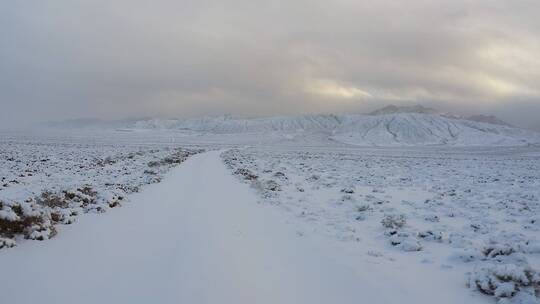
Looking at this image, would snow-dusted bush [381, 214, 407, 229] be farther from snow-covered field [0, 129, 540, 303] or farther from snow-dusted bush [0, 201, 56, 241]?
snow-dusted bush [0, 201, 56, 241]

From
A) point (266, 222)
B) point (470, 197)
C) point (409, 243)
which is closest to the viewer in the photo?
point (409, 243)

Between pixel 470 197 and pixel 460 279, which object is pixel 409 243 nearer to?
pixel 460 279

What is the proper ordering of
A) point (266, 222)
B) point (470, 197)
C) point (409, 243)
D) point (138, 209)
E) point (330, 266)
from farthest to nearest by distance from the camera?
point (470, 197) < point (138, 209) < point (266, 222) < point (409, 243) < point (330, 266)

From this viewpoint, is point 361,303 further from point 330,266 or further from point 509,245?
point 509,245

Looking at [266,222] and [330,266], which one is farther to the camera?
[266,222]

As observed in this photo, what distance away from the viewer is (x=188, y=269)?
709 cm

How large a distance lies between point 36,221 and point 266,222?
5675mm

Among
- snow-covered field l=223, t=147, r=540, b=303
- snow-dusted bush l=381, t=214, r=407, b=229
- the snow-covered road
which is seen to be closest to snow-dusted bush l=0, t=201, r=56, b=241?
the snow-covered road

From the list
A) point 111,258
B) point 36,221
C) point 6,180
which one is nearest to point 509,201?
point 111,258

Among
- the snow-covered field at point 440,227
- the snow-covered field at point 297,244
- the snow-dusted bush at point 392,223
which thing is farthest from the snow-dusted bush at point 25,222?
the snow-dusted bush at point 392,223

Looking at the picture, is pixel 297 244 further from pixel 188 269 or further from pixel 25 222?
pixel 25 222

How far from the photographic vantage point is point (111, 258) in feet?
25.1

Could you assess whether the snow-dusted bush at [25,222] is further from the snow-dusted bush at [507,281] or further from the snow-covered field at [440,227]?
the snow-dusted bush at [507,281]

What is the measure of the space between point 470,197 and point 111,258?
15.2 metres
